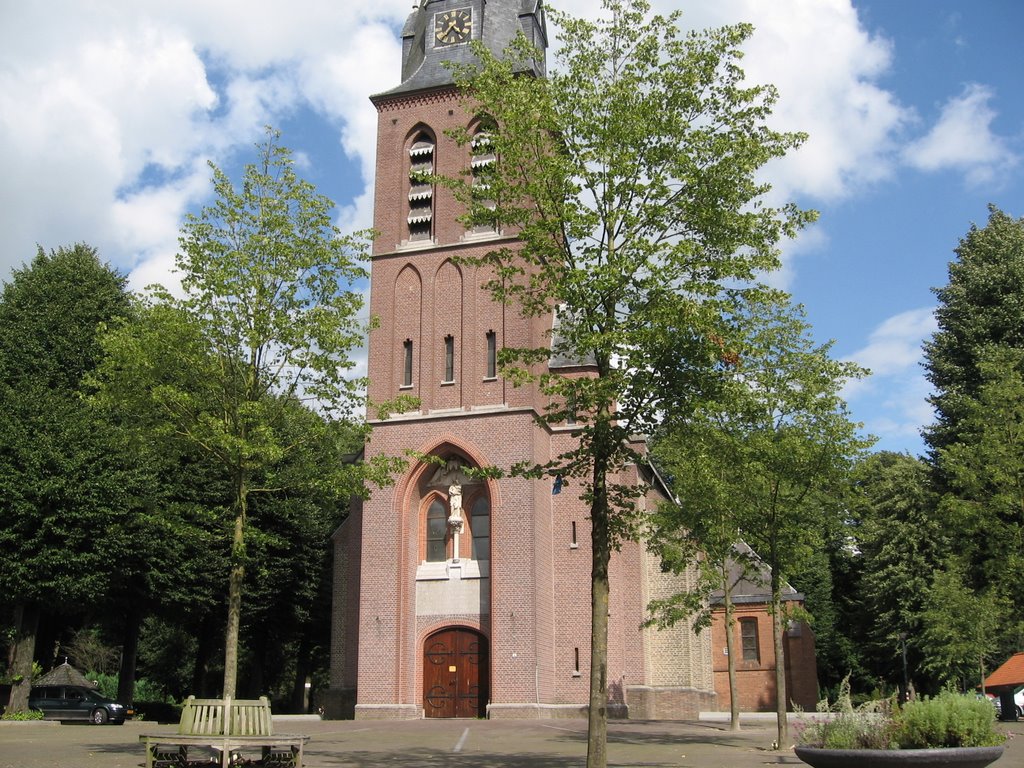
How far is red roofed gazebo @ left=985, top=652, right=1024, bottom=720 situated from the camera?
117 feet

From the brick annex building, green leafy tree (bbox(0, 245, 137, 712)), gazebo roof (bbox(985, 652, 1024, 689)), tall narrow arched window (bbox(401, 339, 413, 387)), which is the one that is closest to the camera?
green leafy tree (bbox(0, 245, 137, 712))

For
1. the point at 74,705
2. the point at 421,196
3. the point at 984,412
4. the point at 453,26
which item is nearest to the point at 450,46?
the point at 453,26

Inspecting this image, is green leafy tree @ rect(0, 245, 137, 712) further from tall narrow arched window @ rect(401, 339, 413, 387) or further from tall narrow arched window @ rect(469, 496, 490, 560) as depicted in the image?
tall narrow arched window @ rect(469, 496, 490, 560)

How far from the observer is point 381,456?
64.4 ft

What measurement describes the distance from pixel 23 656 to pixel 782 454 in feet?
80.3

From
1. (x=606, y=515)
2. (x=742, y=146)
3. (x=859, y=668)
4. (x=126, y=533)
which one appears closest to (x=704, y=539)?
(x=606, y=515)

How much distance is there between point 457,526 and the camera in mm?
33156

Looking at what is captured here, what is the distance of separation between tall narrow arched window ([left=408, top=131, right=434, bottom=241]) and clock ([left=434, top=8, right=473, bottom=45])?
3823 mm

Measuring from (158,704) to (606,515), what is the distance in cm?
3140

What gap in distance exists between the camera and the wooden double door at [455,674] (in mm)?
31859

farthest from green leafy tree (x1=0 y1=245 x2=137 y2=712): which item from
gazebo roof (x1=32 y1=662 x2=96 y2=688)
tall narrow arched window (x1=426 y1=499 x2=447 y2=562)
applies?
tall narrow arched window (x1=426 y1=499 x2=447 y2=562)

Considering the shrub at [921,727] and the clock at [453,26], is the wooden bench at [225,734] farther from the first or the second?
the clock at [453,26]

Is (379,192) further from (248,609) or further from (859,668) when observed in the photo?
(859,668)

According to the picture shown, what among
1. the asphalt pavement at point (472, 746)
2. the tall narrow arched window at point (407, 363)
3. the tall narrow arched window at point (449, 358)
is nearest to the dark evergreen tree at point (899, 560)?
the asphalt pavement at point (472, 746)
